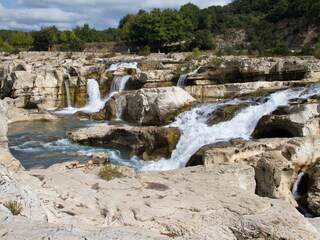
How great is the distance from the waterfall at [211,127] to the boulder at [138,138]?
0.37 m

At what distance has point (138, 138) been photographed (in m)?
14.9

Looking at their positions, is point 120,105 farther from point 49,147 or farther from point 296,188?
point 296,188

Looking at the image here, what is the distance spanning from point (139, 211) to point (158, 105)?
12.0 m

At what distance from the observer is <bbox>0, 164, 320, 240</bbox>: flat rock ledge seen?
4.01 m

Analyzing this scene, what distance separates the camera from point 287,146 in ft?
36.8

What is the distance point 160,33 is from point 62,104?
28.9 metres

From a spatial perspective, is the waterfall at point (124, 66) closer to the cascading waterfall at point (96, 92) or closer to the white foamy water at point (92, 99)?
the cascading waterfall at point (96, 92)

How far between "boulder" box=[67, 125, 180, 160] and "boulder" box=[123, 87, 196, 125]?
2.03 m

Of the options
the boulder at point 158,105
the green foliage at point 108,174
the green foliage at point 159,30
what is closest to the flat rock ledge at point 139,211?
the green foliage at point 108,174

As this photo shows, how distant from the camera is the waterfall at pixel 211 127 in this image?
526 inches

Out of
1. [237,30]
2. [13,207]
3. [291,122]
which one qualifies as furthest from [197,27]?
[13,207]

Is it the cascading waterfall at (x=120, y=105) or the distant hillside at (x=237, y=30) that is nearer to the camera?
the cascading waterfall at (x=120, y=105)

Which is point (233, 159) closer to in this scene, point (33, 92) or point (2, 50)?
point (33, 92)

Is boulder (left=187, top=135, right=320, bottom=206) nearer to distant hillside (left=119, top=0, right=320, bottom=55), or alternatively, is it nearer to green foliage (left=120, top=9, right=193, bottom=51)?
distant hillside (left=119, top=0, right=320, bottom=55)
